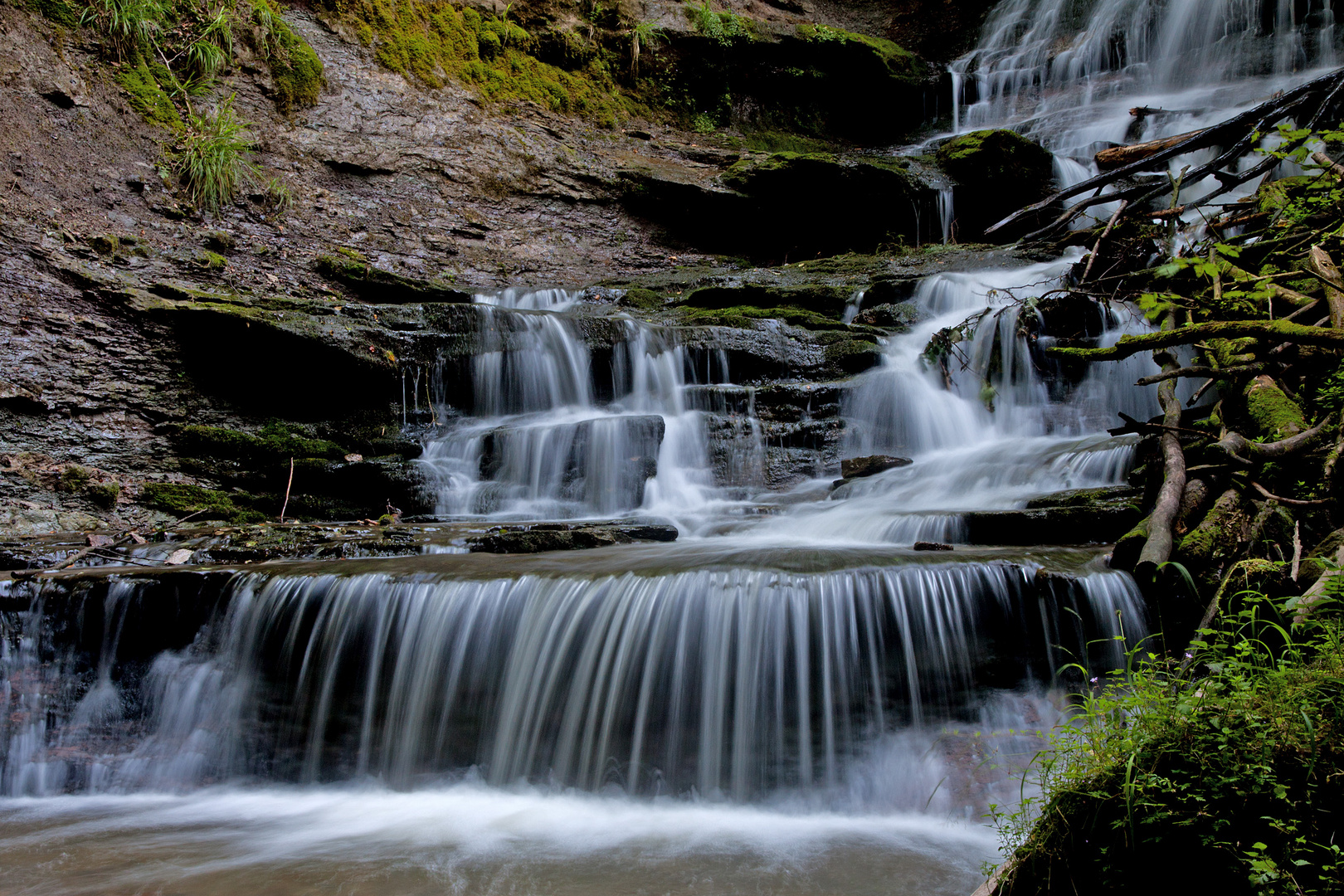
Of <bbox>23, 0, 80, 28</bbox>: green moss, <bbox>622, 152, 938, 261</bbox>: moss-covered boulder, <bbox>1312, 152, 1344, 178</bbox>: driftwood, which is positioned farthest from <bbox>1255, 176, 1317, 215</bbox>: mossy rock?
<bbox>23, 0, 80, 28</bbox>: green moss

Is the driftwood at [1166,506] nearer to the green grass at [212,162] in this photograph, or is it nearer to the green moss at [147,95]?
the green grass at [212,162]

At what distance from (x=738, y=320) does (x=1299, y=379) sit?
6.20 m

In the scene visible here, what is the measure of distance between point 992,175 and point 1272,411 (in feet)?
37.2

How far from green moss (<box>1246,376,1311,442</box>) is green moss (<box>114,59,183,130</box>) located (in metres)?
11.8

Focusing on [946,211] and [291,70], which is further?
[946,211]

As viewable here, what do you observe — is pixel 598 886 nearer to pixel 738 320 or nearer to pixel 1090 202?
pixel 1090 202

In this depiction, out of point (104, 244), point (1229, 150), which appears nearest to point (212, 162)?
point (104, 244)

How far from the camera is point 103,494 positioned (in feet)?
20.7

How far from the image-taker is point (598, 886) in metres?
2.66

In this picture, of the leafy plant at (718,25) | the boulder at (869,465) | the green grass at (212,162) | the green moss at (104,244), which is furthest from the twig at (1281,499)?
the leafy plant at (718,25)

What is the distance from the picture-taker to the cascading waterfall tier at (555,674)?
3523 millimetres

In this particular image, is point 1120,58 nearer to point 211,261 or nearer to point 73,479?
point 211,261

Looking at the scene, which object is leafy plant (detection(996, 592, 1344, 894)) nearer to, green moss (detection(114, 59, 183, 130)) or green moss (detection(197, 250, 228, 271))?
green moss (detection(197, 250, 228, 271))

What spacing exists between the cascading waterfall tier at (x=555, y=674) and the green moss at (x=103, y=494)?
2.32 m
